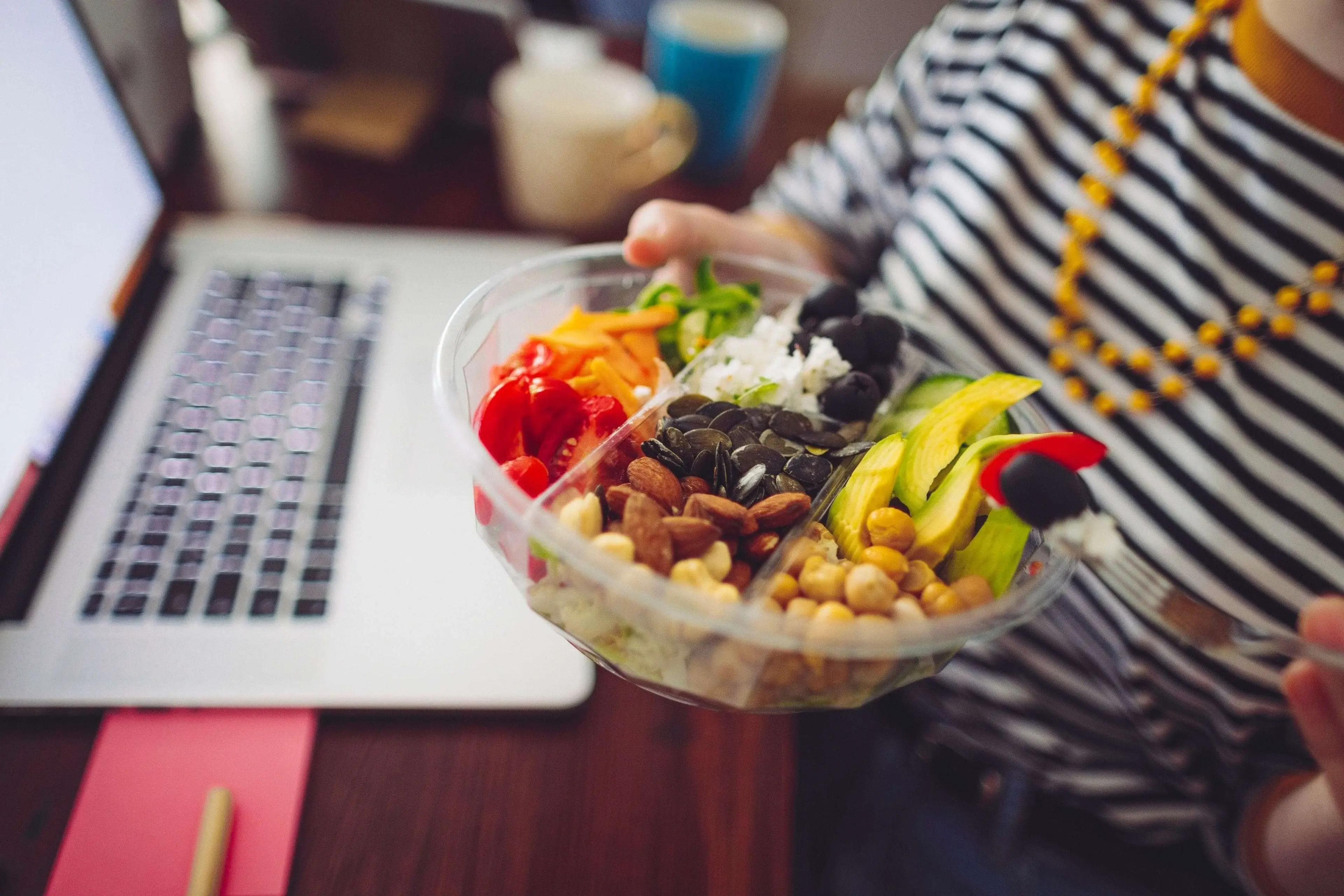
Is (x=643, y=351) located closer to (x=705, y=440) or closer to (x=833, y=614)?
(x=705, y=440)

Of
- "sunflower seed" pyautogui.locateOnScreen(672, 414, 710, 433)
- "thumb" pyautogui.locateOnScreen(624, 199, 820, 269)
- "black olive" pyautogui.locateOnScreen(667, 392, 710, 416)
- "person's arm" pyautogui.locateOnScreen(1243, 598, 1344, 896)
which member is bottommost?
"person's arm" pyautogui.locateOnScreen(1243, 598, 1344, 896)

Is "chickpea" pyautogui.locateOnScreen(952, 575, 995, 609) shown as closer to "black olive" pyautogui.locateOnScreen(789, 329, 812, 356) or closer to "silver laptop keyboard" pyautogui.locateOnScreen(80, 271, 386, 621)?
"black olive" pyautogui.locateOnScreen(789, 329, 812, 356)

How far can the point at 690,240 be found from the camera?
1.94ft

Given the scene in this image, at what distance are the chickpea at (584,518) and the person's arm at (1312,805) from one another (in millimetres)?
407

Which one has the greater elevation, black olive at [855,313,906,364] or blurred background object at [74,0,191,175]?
blurred background object at [74,0,191,175]

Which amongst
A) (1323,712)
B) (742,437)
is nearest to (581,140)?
(742,437)

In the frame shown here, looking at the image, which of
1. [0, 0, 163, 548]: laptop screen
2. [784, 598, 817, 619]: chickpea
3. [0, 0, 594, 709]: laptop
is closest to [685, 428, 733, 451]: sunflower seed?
[784, 598, 817, 619]: chickpea

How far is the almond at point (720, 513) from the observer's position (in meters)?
0.40

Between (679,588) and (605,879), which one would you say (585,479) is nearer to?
(679,588)

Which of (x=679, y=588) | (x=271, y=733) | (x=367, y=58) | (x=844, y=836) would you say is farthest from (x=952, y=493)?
(x=367, y=58)

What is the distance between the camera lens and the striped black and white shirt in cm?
58

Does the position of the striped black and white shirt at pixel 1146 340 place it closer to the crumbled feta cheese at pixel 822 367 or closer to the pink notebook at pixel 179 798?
the crumbled feta cheese at pixel 822 367

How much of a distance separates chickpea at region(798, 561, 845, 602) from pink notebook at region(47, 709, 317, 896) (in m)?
0.34

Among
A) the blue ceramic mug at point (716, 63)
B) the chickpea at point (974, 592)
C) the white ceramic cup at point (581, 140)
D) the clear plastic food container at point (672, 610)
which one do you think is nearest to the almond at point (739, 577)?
the clear plastic food container at point (672, 610)
